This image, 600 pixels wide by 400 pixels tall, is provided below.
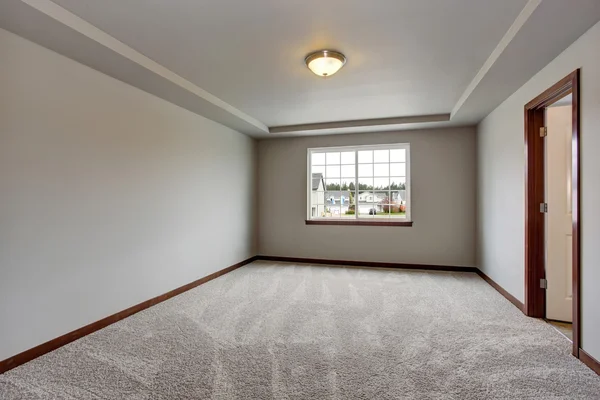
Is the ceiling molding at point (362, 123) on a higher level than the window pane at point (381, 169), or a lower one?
higher

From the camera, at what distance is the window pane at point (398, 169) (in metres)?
5.50

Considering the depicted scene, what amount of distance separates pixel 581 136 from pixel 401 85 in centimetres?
172

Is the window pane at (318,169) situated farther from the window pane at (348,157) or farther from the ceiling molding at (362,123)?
the ceiling molding at (362,123)

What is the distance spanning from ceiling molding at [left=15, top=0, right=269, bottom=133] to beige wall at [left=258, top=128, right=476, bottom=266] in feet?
7.07

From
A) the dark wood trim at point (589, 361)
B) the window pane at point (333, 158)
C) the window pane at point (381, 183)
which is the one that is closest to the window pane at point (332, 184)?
the window pane at point (333, 158)

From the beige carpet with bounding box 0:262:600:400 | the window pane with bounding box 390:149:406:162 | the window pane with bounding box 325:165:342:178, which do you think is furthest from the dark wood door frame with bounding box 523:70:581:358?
the window pane with bounding box 325:165:342:178

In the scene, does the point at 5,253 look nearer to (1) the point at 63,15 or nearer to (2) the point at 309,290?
(1) the point at 63,15

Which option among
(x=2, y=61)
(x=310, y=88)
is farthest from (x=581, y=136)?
(x=2, y=61)

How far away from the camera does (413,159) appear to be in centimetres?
532

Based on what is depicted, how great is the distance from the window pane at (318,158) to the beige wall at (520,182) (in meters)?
2.50

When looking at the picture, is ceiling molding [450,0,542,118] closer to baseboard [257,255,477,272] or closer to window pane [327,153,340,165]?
window pane [327,153,340,165]

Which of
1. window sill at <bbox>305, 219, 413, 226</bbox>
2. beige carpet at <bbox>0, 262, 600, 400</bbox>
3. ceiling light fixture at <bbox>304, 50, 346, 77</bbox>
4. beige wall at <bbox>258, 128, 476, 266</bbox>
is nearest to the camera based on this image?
beige carpet at <bbox>0, 262, 600, 400</bbox>

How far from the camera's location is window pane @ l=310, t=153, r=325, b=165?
593cm

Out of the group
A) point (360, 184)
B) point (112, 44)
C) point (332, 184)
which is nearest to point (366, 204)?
point (360, 184)
